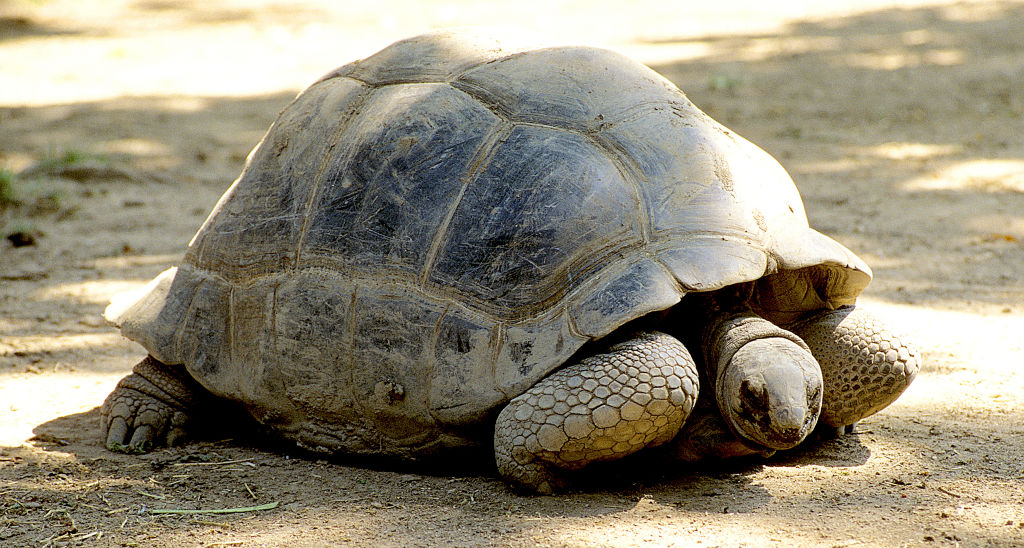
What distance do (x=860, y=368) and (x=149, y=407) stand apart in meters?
2.20

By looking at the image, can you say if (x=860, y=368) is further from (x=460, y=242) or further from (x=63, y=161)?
(x=63, y=161)

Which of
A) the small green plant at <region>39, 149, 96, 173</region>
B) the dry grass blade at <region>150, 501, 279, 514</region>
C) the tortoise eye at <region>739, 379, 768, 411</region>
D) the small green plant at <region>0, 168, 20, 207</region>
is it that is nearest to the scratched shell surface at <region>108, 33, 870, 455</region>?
the tortoise eye at <region>739, 379, 768, 411</region>

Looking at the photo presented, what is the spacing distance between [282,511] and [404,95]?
4.21 feet

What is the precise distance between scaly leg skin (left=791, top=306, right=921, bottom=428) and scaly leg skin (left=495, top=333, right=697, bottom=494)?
1.80 ft

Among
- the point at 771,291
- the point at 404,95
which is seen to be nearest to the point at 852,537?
the point at 771,291

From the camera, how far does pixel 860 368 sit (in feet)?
9.48

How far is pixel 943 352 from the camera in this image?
365 cm

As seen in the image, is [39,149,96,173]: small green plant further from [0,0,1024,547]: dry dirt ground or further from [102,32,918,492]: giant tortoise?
[102,32,918,492]: giant tortoise

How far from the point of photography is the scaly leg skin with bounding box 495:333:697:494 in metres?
2.52

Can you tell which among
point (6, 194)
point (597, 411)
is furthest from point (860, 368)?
point (6, 194)

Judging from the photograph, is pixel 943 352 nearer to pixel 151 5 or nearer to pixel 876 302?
pixel 876 302

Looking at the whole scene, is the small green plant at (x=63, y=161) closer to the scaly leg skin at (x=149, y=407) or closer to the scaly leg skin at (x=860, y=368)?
the scaly leg skin at (x=149, y=407)

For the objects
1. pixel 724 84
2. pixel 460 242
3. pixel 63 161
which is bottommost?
Answer: pixel 63 161

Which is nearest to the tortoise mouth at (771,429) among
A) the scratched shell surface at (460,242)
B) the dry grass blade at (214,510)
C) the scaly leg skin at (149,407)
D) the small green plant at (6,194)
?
the scratched shell surface at (460,242)
